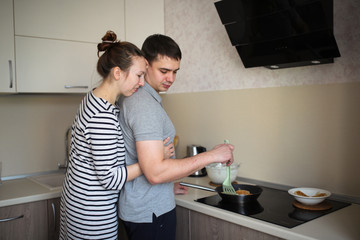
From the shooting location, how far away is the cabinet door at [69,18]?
2.00 m

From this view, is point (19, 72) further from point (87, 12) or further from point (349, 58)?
point (349, 58)

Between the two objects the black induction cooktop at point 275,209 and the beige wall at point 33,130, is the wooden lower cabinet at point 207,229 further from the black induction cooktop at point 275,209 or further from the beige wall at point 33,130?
the beige wall at point 33,130

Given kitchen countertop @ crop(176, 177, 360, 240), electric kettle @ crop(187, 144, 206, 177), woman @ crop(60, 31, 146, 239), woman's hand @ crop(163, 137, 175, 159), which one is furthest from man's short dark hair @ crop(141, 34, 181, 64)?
electric kettle @ crop(187, 144, 206, 177)

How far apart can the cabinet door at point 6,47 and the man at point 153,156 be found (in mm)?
893

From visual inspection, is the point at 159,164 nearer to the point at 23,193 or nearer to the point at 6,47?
the point at 23,193

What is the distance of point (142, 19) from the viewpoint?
8.02ft

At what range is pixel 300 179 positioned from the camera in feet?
6.09

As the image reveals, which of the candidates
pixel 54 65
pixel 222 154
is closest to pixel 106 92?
pixel 222 154

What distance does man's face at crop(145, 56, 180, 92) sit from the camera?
58.8 inches

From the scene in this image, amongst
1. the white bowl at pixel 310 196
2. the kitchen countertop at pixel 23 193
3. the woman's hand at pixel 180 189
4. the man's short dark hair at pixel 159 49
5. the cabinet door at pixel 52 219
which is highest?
the man's short dark hair at pixel 159 49

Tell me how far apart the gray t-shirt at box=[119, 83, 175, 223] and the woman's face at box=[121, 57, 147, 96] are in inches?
1.0

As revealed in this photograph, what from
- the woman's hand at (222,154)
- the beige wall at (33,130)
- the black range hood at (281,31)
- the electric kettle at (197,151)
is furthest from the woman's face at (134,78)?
the beige wall at (33,130)

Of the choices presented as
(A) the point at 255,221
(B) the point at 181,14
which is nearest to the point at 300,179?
Answer: (A) the point at 255,221

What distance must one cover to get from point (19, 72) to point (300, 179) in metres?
1.66
